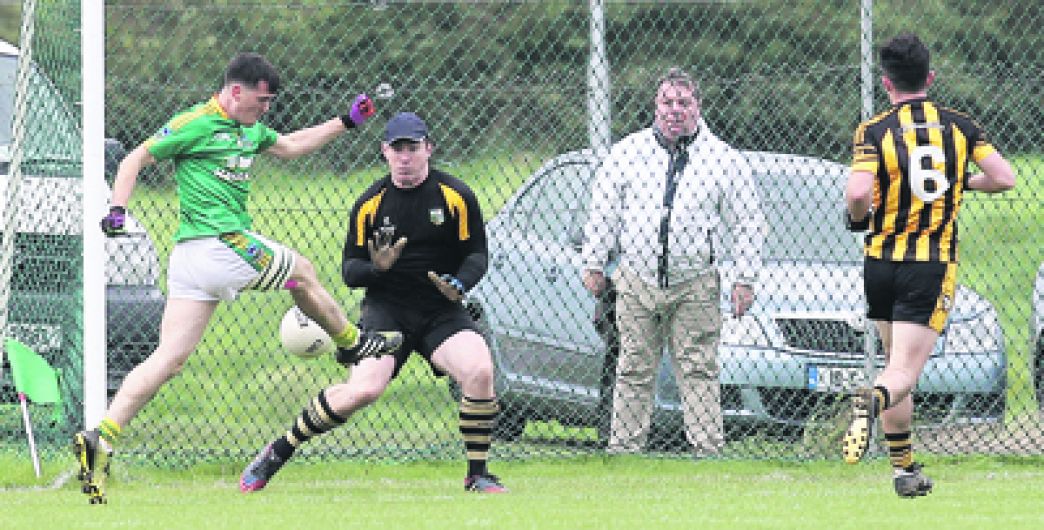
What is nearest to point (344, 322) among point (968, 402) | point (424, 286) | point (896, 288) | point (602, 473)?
point (424, 286)

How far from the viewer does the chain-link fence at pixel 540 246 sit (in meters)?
9.83

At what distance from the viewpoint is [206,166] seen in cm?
845

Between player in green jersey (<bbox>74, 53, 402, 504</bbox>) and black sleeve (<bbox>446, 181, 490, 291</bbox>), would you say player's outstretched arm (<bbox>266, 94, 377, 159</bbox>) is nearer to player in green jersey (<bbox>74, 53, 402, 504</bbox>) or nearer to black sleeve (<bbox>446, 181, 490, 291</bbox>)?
player in green jersey (<bbox>74, 53, 402, 504</bbox>)

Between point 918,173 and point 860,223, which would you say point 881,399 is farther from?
point 918,173

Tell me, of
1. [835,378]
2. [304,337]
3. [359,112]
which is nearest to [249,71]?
[359,112]

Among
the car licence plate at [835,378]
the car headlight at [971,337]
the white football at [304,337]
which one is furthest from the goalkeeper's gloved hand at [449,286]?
the car headlight at [971,337]

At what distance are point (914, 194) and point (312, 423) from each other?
284 centimetres

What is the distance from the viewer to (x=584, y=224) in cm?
1047

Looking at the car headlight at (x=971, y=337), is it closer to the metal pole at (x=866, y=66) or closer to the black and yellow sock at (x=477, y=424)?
the metal pole at (x=866, y=66)

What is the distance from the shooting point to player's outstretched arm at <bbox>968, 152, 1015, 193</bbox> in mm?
7938

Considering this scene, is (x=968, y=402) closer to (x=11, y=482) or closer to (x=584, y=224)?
(x=584, y=224)

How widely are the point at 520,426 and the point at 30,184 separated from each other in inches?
108

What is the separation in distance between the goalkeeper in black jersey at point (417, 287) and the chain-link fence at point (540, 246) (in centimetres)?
77

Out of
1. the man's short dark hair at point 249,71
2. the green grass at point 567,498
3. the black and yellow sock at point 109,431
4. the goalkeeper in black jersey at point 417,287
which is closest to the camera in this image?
the green grass at point 567,498
